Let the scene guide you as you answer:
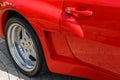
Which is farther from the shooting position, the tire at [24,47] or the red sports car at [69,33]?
the tire at [24,47]

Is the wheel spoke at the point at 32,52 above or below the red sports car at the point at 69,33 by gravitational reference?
below

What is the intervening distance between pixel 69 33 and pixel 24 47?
1.09 meters

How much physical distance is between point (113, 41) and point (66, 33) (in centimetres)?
48

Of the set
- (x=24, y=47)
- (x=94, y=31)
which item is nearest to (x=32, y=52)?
(x=24, y=47)

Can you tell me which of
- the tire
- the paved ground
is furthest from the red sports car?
the paved ground

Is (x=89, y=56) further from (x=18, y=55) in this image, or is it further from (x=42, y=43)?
(x=18, y=55)

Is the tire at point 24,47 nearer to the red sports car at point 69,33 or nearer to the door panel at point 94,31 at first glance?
the red sports car at point 69,33

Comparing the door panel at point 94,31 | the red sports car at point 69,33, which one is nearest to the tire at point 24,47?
the red sports car at point 69,33

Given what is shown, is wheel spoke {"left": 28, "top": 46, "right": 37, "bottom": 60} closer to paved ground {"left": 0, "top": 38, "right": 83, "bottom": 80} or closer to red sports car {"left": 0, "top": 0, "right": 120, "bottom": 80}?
red sports car {"left": 0, "top": 0, "right": 120, "bottom": 80}

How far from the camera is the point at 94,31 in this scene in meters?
2.54

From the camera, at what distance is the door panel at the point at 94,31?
7.90ft

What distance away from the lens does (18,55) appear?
375 cm

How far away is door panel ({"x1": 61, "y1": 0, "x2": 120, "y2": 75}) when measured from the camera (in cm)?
241

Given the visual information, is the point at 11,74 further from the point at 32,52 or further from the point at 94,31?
the point at 94,31
